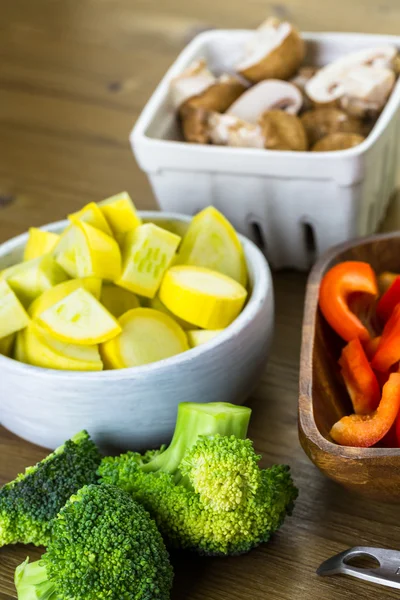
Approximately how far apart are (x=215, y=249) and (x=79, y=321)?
0.21m

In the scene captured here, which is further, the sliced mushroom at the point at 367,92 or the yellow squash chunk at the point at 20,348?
the sliced mushroom at the point at 367,92

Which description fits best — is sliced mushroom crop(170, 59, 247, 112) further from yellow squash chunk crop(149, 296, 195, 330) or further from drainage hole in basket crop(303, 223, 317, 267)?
yellow squash chunk crop(149, 296, 195, 330)

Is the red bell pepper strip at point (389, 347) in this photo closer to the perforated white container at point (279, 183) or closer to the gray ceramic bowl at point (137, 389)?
the gray ceramic bowl at point (137, 389)

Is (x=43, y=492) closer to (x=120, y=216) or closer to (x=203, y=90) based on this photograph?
(x=120, y=216)

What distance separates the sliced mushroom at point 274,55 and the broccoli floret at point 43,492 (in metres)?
0.70

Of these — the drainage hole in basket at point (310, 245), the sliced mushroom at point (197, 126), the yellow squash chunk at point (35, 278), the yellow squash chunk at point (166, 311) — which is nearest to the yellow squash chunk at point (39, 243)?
the yellow squash chunk at point (35, 278)

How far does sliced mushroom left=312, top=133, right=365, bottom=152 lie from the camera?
1.27 meters

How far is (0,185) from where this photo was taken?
1.70 m

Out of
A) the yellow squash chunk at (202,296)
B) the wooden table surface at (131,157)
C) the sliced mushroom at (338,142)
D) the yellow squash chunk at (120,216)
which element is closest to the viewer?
the wooden table surface at (131,157)

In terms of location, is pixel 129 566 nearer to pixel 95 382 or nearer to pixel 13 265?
pixel 95 382

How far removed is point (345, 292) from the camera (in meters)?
1.08

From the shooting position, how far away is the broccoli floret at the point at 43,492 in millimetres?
961

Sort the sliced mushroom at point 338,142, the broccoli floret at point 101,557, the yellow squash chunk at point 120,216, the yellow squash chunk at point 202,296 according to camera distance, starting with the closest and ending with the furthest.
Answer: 1. the broccoli floret at point 101,557
2. the yellow squash chunk at point 202,296
3. the yellow squash chunk at point 120,216
4. the sliced mushroom at point 338,142

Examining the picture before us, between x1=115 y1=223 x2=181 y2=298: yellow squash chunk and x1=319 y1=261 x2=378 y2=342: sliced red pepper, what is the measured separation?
192 millimetres
